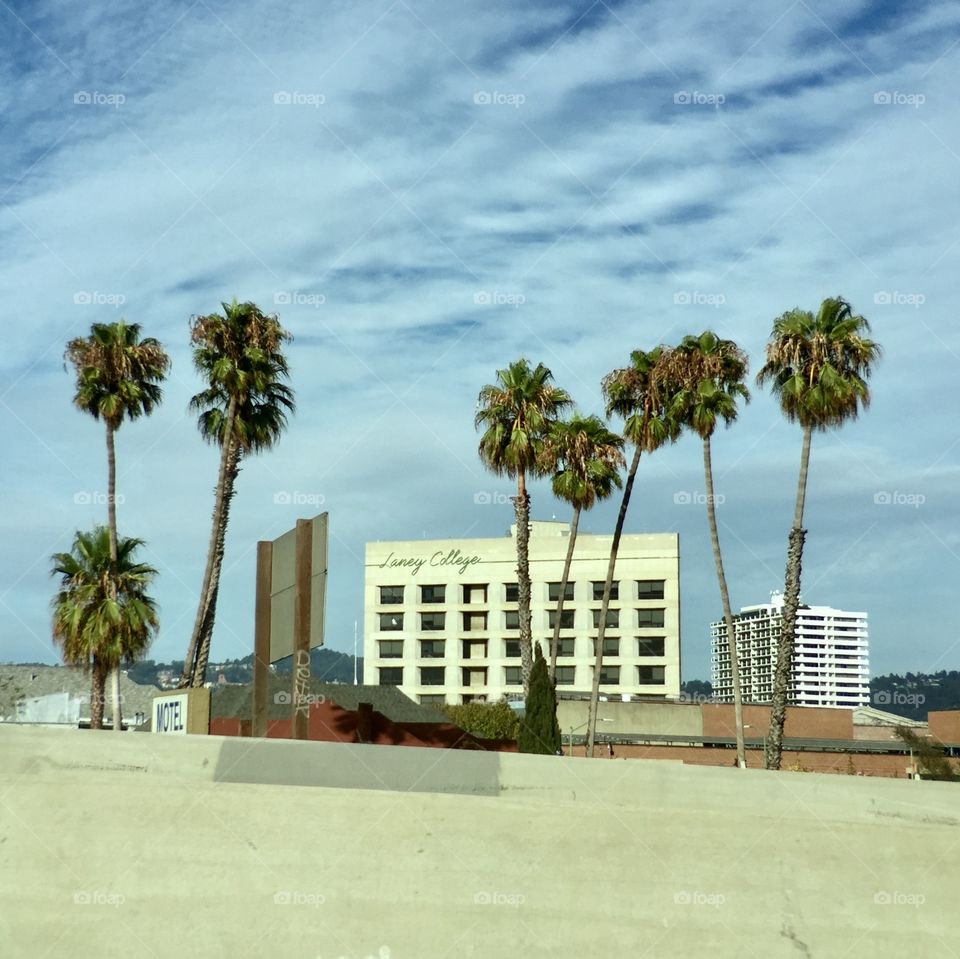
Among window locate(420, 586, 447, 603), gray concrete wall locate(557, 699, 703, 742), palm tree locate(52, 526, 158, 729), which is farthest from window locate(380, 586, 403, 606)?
palm tree locate(52, 526, 158, 729)

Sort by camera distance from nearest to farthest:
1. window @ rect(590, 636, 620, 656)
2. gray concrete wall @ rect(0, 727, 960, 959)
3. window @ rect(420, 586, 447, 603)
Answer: gray concrete wall @ rect(0, 727, 960, 959) → window @ rect(590, 636, 620, 656) → window @ rect(420, 586, 447, 603)

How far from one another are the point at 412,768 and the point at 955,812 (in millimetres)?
4878

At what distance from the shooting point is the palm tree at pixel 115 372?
45.6 m

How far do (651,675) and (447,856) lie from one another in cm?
10038

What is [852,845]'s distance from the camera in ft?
34.1

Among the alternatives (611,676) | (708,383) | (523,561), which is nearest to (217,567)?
(523,561)

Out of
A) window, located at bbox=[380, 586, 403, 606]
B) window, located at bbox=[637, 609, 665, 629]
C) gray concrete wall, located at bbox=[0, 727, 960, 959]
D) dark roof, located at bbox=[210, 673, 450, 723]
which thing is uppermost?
window, located at bbox=[380, 586, 403, 606]

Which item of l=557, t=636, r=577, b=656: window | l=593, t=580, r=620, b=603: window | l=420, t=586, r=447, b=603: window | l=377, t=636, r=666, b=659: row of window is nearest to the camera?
l=377, t=636, r=666, b=659: row of window

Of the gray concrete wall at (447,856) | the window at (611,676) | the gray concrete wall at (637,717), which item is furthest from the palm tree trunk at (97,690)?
the window at (611,676)

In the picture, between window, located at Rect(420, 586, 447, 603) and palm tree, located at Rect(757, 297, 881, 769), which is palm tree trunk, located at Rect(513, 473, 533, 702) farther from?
window, located at Rect(420, 586, 447, 603)

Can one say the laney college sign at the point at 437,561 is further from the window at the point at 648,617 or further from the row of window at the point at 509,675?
the window at the point at 648,617

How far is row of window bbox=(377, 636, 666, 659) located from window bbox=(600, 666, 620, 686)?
138 centimetres

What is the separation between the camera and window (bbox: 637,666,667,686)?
107875mm

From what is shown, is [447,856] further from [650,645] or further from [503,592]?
[503,592]
